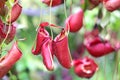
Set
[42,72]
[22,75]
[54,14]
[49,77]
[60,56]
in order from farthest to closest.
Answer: [54,14] → [42,72] → [49,77] → [22,75] → [60,56]

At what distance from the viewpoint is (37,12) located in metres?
2.19

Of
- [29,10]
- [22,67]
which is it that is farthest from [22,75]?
[29,10]

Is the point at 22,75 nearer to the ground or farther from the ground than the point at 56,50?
nearer to the ground

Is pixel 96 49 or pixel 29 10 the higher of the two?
pixel 96 49

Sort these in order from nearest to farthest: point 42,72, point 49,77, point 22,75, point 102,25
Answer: point 102,25, point 22,75, point 49,77, point 42,72

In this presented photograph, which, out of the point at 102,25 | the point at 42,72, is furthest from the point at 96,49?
the point at 42,72

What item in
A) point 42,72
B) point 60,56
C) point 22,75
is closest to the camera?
point 60,56

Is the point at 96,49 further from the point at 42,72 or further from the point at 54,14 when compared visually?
the point at 54,14

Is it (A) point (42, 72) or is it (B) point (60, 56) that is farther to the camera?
(A) point (42, 72)

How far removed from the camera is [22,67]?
1.90 m

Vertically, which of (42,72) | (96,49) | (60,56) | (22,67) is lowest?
(42,72)

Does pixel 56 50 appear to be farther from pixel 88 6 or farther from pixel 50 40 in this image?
pixel 88 6

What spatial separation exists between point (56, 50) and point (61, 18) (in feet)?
4.33

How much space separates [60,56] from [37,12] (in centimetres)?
133
